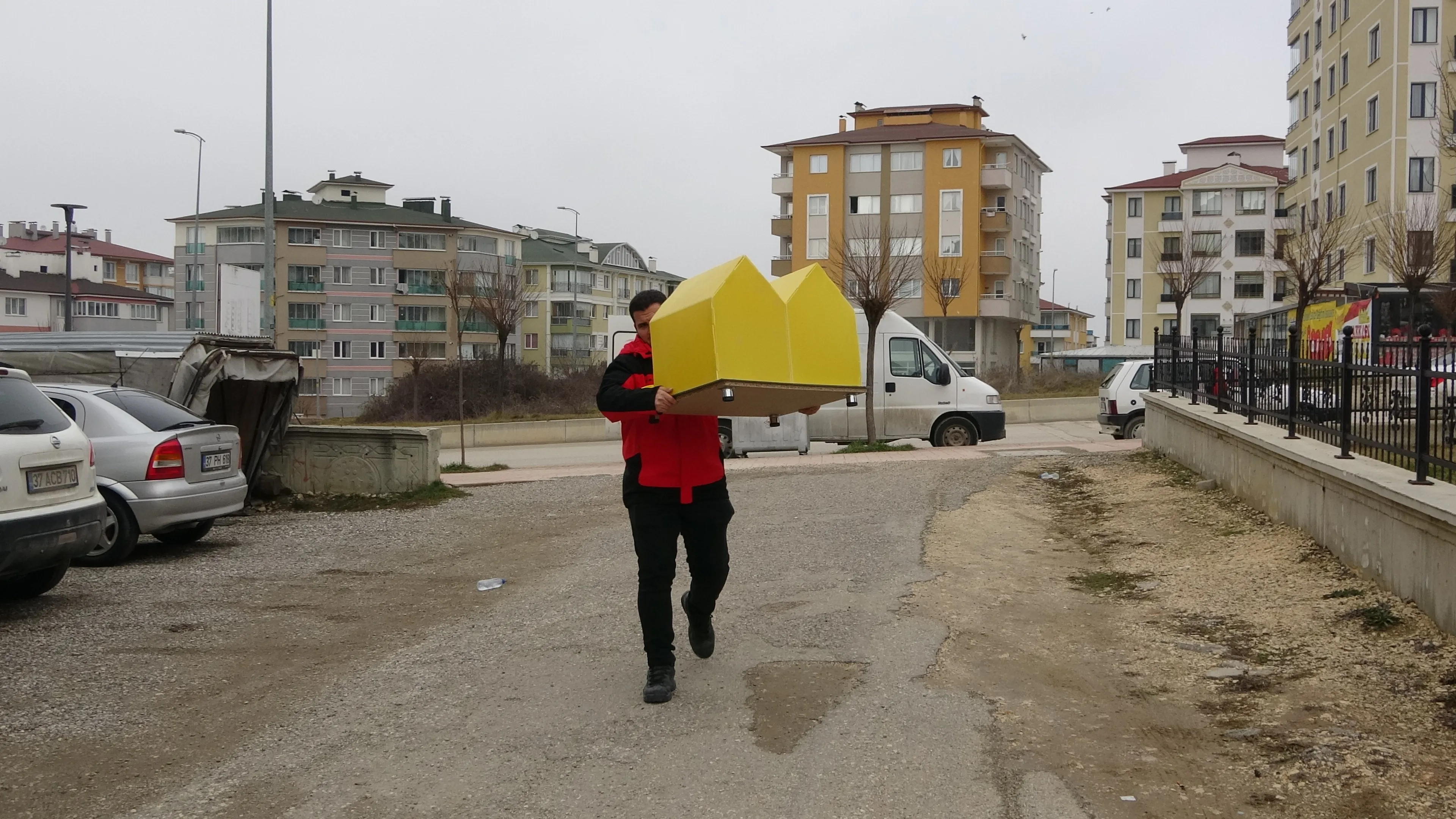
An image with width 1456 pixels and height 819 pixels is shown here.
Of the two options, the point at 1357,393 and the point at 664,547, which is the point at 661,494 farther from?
the point at 1357,393

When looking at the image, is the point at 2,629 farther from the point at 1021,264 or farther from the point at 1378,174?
the point at 1021,264

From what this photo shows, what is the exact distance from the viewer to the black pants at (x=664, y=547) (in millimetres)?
5660

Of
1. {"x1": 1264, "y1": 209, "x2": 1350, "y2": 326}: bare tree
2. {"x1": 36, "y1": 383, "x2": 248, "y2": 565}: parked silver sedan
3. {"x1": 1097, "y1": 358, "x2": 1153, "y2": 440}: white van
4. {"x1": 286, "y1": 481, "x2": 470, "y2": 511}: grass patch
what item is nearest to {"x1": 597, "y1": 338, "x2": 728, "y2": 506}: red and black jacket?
{"x1": 36, "y1": 383, "x2": 248, "y2": 565}: parked silver sedan

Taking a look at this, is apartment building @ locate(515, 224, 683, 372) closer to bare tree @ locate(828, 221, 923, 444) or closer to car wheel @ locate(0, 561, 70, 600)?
bare tree @ locate(828, 221, 923, 444)

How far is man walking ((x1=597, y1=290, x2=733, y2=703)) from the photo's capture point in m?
5.65

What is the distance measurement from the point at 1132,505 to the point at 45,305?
11228 centimetres

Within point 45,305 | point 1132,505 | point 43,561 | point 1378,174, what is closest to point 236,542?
point 43,561

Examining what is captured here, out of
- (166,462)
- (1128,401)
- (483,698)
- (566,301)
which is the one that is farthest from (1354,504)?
(566,301)

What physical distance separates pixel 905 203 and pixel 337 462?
5760 cm

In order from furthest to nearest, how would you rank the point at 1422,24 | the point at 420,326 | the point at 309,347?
the point at 420,326
the point at 309,347
the point at 1422,24

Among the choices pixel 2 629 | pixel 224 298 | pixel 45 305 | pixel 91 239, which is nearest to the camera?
pixel 2 629

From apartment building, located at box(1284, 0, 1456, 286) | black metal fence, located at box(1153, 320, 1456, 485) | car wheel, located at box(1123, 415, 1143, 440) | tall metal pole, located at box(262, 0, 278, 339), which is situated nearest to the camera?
black metal fence, located at box(1153, 320, 1456, 485)

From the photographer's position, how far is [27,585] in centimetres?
866

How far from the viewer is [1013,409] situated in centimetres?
3634
